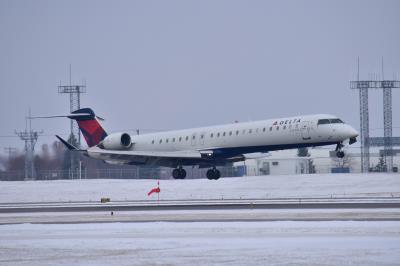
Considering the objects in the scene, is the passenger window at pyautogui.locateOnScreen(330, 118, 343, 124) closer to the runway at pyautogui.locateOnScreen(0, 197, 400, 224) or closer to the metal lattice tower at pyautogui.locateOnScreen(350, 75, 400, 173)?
the runway at pyautogui.locateOnScreen(0, 197, 400, 224)

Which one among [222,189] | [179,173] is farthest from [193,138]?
[222,189]

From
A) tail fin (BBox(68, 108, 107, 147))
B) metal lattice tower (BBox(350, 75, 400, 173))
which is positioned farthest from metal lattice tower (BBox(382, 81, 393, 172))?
tail fin (BBox(68, 108, 107, 147))

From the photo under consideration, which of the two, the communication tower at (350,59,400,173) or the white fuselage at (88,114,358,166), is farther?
the communication tower at (350,59,400,173)

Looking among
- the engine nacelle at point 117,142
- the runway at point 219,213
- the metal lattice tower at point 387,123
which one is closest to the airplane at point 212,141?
the engine nacelle at point 117,142

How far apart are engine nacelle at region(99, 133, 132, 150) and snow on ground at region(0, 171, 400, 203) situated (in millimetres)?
3005

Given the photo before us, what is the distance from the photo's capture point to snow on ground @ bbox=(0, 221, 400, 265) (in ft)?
80.5

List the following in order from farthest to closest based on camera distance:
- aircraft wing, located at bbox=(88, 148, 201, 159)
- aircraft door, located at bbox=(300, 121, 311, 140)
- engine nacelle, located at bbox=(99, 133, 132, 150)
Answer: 1. engine nacelle, located at bbox=(99, 133, 132, 150)
2. aircraft wing, located at bbox=(88, 148, 201, 159)
3. aircraft door, located at bbox=(300, 121, 311, 140)

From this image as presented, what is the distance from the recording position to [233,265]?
23.3 meters

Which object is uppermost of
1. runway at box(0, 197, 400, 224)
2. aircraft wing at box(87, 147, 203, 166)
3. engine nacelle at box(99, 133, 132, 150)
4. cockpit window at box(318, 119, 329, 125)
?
cockpit window at box(318, 119, 329, 125)

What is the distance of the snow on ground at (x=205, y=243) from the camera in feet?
80.5

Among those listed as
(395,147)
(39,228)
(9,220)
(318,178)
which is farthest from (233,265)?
(395,147)

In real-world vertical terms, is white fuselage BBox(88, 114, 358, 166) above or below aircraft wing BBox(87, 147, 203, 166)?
above

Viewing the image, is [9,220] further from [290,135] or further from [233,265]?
[290,135]

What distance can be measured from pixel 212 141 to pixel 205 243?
3607 centimetres
